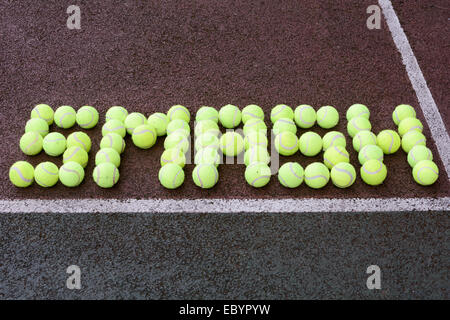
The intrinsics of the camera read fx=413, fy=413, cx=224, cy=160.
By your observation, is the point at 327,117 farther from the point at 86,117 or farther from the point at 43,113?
the point at 43,113

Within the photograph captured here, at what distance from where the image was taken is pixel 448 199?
286cm

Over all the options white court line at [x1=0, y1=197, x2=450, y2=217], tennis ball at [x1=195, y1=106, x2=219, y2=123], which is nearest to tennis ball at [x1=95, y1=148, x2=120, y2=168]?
white court line at [x1=0, y1=197, x2=450, y2=217]

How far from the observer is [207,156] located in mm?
2895

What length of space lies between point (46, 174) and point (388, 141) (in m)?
2.42

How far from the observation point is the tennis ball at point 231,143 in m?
2.97

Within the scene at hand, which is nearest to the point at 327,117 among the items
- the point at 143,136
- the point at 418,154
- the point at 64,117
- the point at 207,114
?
the point at 418,154

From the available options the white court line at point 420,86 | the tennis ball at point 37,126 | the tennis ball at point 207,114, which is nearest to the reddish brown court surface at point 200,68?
the white court line at point 420,86

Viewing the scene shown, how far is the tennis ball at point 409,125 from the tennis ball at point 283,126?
83 centimetres

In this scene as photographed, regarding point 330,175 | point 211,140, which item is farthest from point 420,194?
point 211,140

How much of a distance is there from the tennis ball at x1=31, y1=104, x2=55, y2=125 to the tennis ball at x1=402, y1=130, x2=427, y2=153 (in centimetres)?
272

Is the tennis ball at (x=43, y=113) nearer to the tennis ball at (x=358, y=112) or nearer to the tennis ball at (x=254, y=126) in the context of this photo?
the tennis ball at (x=254, y=126)

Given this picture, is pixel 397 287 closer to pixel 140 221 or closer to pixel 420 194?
pixel 420 194

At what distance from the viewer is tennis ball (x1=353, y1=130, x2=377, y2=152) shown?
3.01m
